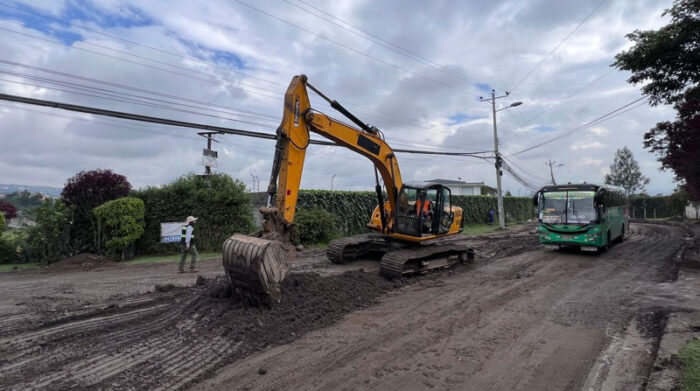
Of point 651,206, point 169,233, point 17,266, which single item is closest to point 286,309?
point 169,233

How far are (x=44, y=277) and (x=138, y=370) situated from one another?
869 cm

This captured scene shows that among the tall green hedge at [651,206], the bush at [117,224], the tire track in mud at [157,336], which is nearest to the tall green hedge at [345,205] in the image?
the bush at [117,224]

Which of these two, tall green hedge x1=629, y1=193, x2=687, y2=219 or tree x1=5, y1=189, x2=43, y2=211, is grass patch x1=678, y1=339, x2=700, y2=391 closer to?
tree x1=5, y1=189, x2=43, y2=211

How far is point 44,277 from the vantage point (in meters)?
10.2

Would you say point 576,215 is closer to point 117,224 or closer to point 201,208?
point 201,208

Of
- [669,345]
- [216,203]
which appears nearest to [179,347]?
[669,345]

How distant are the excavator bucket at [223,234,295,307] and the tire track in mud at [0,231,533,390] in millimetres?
224

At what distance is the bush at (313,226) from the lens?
1551 centimetres

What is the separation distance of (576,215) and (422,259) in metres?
6.95

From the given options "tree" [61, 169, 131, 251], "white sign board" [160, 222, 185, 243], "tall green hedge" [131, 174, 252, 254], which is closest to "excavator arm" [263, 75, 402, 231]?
"tall green hedge" [131, 174, 252, 254]

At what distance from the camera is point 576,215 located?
12930 millimetres

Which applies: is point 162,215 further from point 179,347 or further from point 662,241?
point 662,241

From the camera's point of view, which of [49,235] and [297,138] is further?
[49,235]

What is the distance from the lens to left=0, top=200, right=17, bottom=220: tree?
13883 millimetres
